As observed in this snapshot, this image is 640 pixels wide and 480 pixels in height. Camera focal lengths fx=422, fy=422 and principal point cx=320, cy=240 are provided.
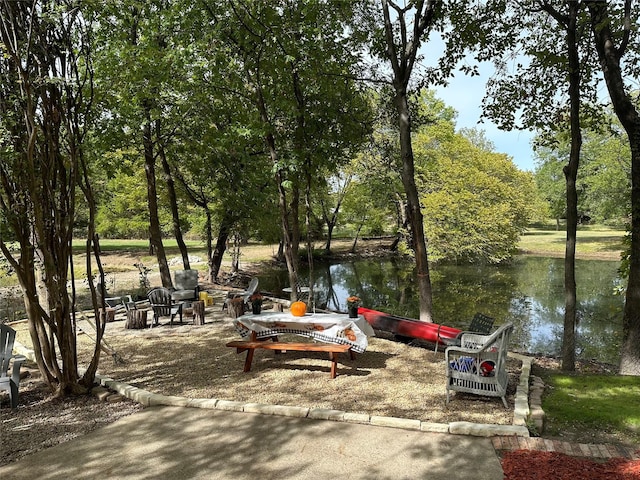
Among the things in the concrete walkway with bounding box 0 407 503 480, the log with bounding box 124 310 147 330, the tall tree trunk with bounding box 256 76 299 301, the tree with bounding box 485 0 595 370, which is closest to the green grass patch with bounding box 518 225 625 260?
the tree with bounding box 485 0 595 370

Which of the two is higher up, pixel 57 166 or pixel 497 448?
pixel 57 166

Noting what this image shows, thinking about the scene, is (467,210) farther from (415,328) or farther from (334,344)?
(334,344)

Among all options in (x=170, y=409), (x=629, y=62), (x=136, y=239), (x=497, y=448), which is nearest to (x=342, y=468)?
(x=497, y=448)

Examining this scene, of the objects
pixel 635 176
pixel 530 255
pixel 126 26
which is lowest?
pixel 530 255

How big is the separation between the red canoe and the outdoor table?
1.76m

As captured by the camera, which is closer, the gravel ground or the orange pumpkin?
the gravel ground

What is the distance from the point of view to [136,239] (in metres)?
39.2

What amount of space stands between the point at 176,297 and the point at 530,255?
27.1m

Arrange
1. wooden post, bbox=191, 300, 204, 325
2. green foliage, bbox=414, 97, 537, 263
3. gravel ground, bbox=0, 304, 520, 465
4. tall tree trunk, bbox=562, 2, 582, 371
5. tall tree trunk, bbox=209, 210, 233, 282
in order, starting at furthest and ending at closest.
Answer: green foliage, bbox=414, 97, 537, 263, tall tree trunk, bbox=209, 210, 233, 282, wooden post, bbox=191, 300, 204, 325, tall tree trunk, bbox=562, 2, 582, 371, gravel ground, bbox=0, 304, 520, 465

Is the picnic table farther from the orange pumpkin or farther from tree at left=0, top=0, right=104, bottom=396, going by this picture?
tree at left=0, top=0, right=104, bottom=396

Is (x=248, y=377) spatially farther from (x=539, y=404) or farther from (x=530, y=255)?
(x=530, y=255)

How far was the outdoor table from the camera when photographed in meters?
6.13

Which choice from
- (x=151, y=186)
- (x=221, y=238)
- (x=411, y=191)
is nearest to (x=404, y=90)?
(x=411, y=191)

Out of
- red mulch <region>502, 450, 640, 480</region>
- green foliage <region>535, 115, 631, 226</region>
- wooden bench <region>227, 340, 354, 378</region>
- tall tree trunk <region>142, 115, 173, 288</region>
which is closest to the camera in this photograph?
red mulch <region>502, 450, 640, 480</region>
